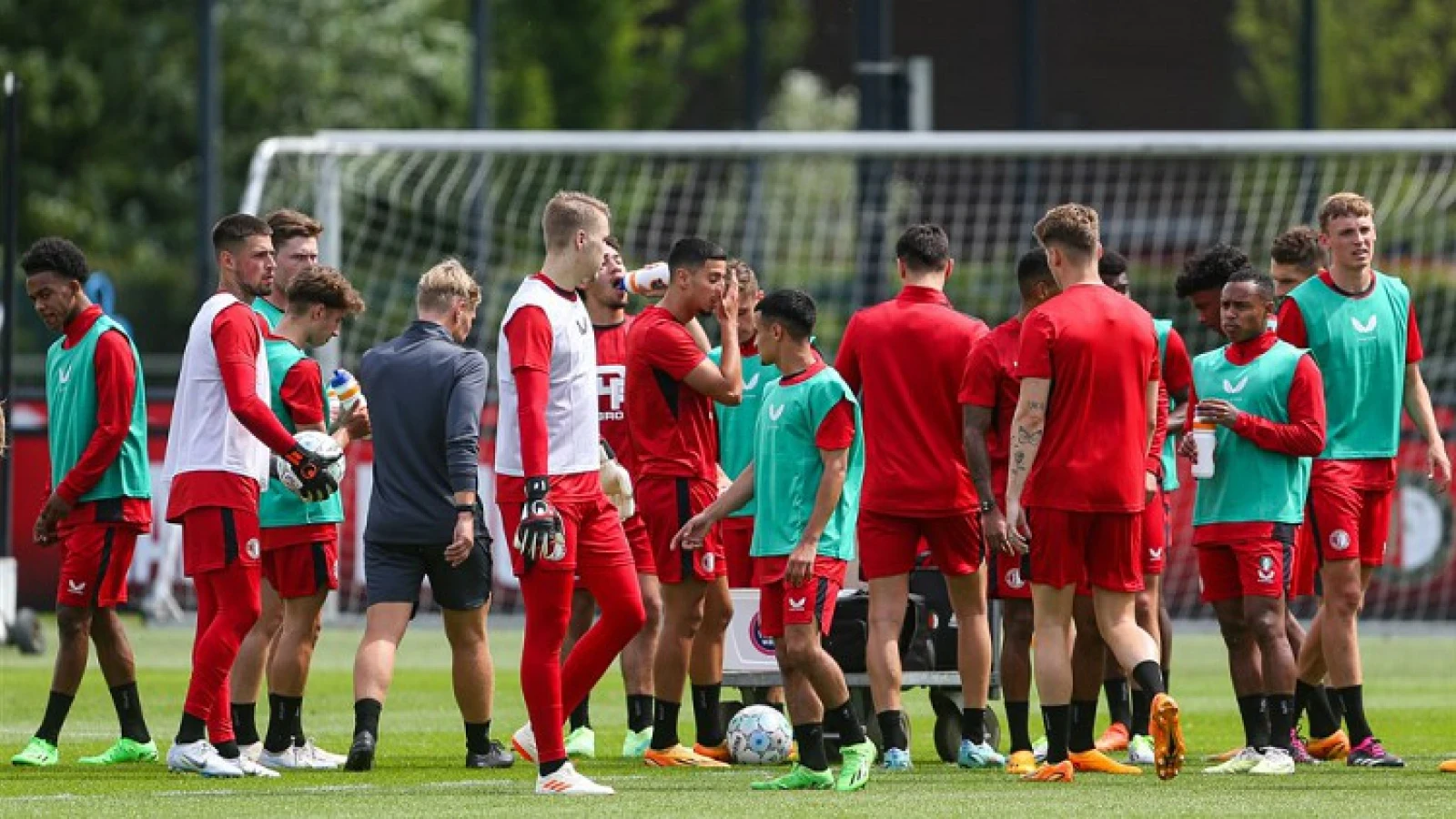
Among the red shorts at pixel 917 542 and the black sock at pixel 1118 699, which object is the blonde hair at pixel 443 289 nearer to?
the red shorts at pixel 917 542

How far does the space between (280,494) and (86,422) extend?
968 mm

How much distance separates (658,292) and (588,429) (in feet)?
6.35

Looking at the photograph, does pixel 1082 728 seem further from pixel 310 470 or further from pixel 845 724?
pixel 310 470

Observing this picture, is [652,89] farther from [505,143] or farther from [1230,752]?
[1230,752]

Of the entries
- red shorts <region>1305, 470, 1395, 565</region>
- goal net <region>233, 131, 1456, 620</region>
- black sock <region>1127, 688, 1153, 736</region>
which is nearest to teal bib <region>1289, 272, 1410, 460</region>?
red shorts <region>1305, 470, 1395, 565</region>

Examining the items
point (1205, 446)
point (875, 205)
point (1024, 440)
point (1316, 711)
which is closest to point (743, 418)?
point (1205, 446)

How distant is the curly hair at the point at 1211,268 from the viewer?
12.1m

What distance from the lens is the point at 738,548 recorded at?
12484 millimetres

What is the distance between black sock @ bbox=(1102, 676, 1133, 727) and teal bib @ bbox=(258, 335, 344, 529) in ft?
12.1

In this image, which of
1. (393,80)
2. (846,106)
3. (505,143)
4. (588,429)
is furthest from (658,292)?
(846,106)

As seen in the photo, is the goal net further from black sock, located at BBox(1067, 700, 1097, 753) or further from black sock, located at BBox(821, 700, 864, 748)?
black sock, located at BBox(821, 700, 864, 748)

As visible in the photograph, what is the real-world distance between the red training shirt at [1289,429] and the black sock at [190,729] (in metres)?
4.33

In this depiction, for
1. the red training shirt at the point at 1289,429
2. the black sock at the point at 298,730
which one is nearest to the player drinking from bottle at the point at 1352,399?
the red training shirt at the point at 1289,429

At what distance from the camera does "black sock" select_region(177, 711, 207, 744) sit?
439 inches
